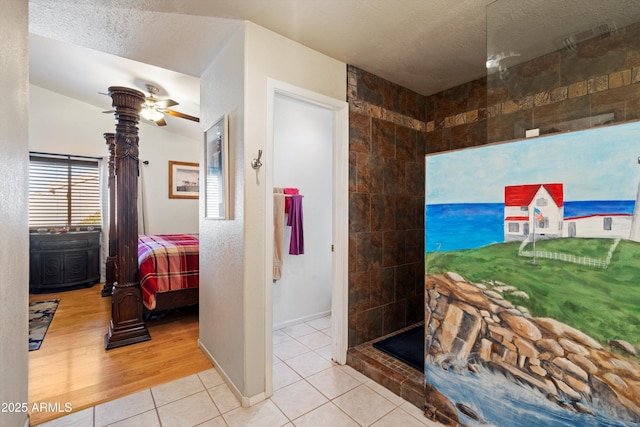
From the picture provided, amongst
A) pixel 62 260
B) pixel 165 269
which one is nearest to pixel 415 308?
pixel 165 269

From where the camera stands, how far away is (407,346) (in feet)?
8.21

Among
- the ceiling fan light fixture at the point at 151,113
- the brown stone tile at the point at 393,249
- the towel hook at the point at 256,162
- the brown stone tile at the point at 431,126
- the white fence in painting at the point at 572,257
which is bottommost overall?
the brown stone tile at the point at 393,249

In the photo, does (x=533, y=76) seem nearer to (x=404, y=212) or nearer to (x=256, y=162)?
(x=404, y=212)

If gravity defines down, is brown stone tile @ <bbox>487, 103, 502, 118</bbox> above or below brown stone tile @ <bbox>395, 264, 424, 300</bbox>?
above

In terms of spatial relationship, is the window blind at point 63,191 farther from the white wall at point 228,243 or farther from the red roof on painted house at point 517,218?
the red roof on painted house at point 517,218

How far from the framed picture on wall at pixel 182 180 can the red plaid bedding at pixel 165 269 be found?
2.90 meters

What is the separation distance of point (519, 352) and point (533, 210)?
0.70 meters

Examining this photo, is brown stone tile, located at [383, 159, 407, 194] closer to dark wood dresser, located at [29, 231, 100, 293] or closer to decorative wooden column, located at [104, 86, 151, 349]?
decorative wooden column, located at [104, 86, 151, 349]

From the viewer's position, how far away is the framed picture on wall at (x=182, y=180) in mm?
5988

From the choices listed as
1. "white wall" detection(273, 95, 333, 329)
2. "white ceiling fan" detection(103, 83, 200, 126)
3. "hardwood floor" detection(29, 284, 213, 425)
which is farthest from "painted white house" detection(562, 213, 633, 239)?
"white ceiling fan" detection(103, 83, 200, 126)

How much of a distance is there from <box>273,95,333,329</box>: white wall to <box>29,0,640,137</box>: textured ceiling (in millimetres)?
1004

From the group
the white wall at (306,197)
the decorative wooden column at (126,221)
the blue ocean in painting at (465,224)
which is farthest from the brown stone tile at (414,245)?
the decorative wooden column at (126,221)

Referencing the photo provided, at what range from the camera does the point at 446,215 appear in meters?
1.73

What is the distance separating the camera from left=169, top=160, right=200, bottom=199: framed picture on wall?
5.99 metres
